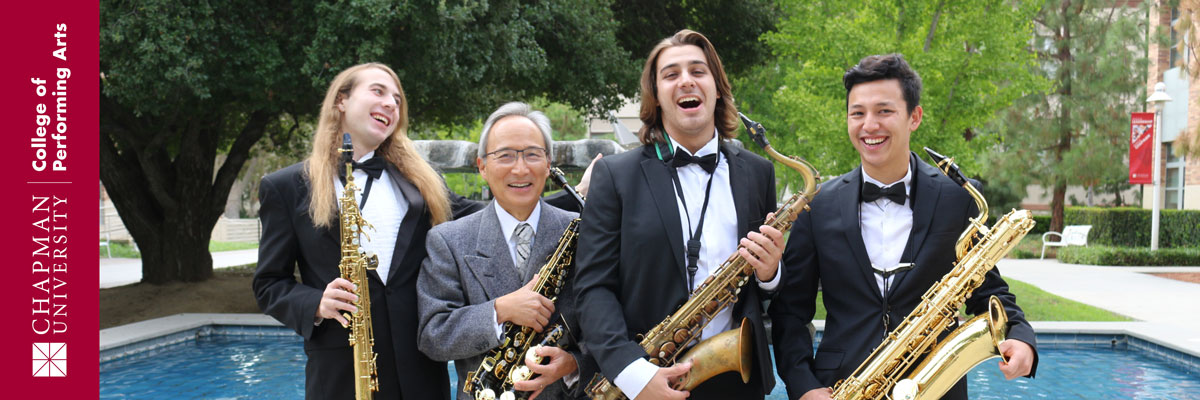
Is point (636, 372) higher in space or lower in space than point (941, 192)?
lower

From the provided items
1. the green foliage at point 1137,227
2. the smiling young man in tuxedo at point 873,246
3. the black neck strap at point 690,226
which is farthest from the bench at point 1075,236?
the black neck strap at point 690,226

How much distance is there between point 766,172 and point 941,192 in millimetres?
695

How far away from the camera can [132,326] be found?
9.69m

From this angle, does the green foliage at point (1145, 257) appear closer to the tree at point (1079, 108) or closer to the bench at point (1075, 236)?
the bench at point (1075, 236)

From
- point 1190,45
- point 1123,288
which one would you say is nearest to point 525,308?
point 1123,288

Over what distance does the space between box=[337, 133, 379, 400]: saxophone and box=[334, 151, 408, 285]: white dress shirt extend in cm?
10

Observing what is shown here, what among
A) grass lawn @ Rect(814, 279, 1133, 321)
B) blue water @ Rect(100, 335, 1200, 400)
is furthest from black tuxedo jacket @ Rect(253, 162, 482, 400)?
grass lawn @ Rect(814, 279, 1133, 321)

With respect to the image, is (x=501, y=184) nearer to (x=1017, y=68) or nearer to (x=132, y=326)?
(x=132, y=326)

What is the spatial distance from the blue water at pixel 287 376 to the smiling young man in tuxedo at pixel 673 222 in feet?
16.2

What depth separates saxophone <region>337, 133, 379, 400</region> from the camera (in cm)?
317

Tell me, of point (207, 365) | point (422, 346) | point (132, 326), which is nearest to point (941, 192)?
point (422, 346)

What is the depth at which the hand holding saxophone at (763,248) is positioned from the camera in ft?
9.09

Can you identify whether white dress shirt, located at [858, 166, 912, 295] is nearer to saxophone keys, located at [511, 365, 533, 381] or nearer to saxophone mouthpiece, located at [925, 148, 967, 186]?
saxophone mouthpiece, located at [925, 148, 967, 186]

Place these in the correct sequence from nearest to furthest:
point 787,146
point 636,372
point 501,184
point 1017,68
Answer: point 636,372 → point 501,184 → point 1017,68 → point 787,146
